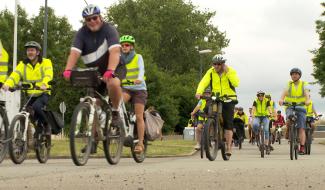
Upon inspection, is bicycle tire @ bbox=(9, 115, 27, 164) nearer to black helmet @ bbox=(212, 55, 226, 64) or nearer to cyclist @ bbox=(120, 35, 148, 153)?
cyclist @ bbox=(120, 35, 148, 153)

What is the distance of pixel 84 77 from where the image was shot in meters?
9.46

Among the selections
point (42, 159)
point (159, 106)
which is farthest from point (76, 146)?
point (159, 106)

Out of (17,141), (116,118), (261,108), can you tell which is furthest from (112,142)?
(261,108)

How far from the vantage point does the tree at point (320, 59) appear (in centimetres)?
5775

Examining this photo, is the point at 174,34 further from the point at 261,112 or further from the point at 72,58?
the point at 72,58

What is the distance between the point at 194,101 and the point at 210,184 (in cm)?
6569

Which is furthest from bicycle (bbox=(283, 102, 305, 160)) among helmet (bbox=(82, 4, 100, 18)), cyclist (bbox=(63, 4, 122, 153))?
helmet (bbox=(82, 4, 100, 18))

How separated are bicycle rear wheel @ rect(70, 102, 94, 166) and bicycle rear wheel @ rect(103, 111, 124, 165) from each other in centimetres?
40

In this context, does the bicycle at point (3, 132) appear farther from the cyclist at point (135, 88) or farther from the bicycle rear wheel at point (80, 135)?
the bicycle rear wheel at point (80, 135)

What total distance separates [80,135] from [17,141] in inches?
105

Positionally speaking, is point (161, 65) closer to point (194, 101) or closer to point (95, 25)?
point (194, 101)

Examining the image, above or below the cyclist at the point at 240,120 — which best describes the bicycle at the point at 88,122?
below

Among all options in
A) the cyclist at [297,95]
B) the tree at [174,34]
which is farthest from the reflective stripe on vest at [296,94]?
the tree at [174,34]

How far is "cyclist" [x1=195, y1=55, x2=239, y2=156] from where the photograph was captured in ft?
46.0
